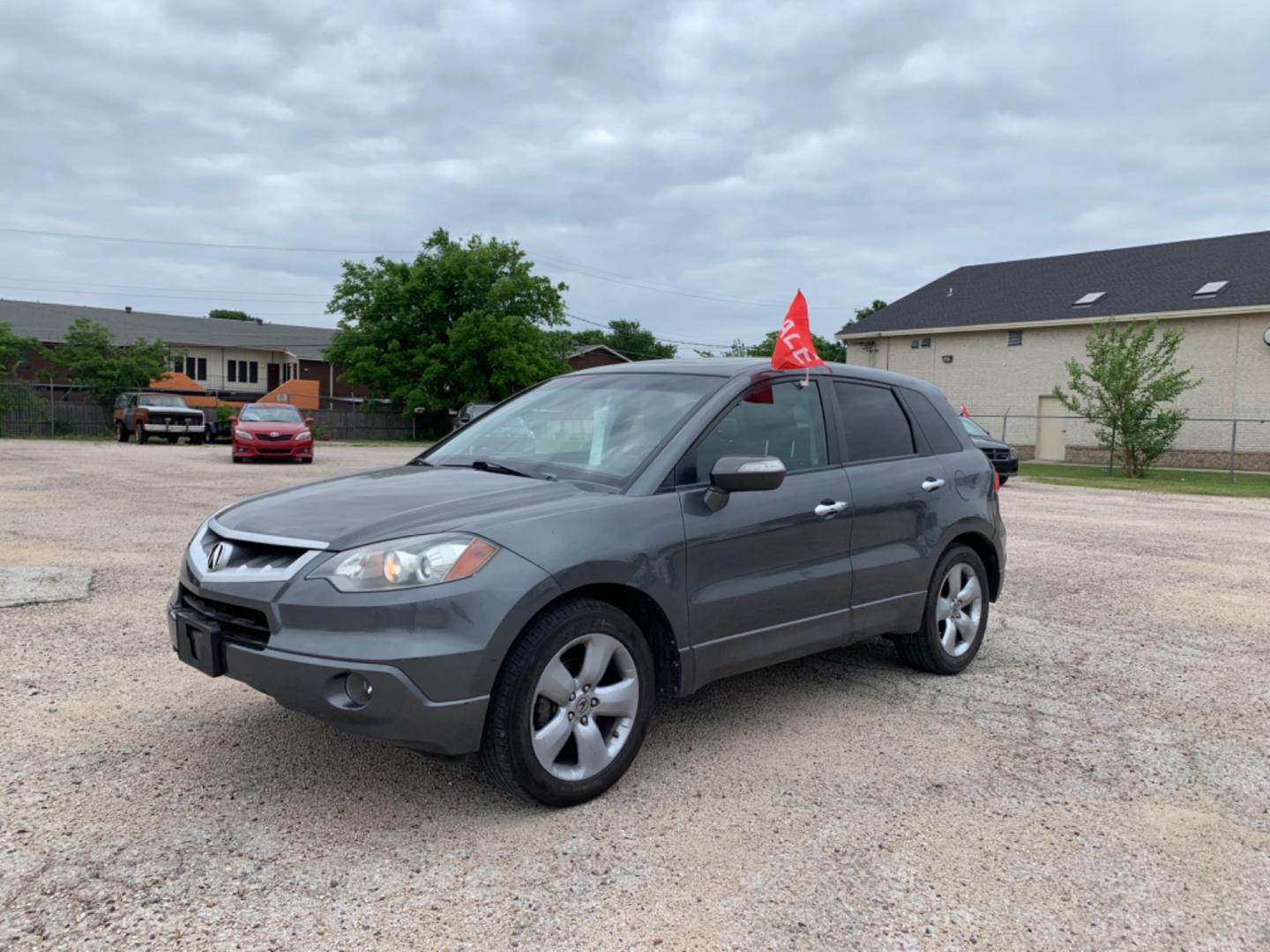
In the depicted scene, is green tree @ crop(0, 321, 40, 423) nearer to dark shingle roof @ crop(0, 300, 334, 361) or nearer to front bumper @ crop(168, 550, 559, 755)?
dark shingle roof @ crop(0, 300, 334, 361)

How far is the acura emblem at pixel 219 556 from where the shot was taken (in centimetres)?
352

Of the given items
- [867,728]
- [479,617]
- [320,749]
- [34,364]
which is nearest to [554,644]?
[479,617]

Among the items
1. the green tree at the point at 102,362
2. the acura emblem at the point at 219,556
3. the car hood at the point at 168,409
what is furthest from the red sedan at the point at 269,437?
the green tree at the point at 102,362

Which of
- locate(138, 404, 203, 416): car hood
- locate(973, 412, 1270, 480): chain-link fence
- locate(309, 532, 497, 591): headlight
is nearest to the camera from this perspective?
locate(309, 532, 497, 591): headlight

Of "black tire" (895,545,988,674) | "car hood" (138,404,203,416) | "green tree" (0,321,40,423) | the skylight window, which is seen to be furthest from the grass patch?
"green tree" (0,321,40,423)

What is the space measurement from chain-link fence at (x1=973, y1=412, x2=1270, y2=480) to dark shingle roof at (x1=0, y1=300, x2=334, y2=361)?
4304 centimetres

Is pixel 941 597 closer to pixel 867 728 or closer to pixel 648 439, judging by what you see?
pixel 867 728

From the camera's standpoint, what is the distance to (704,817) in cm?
343

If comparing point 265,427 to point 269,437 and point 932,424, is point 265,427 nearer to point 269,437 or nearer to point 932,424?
point 269,437

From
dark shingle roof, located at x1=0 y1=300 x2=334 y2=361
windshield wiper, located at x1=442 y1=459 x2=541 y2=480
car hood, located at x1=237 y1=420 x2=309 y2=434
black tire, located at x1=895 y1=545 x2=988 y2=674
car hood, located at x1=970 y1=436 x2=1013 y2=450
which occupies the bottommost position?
black tire, located at x1=895 y1=545 x2=988 y2=674

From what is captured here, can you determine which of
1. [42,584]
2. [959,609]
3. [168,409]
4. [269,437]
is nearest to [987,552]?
[959,609]

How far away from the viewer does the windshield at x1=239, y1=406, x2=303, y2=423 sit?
2177 centimetres

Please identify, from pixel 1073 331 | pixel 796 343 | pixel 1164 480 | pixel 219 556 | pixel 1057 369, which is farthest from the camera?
pixel 1057 369

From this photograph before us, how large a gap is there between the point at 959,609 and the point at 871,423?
4.01 ft
